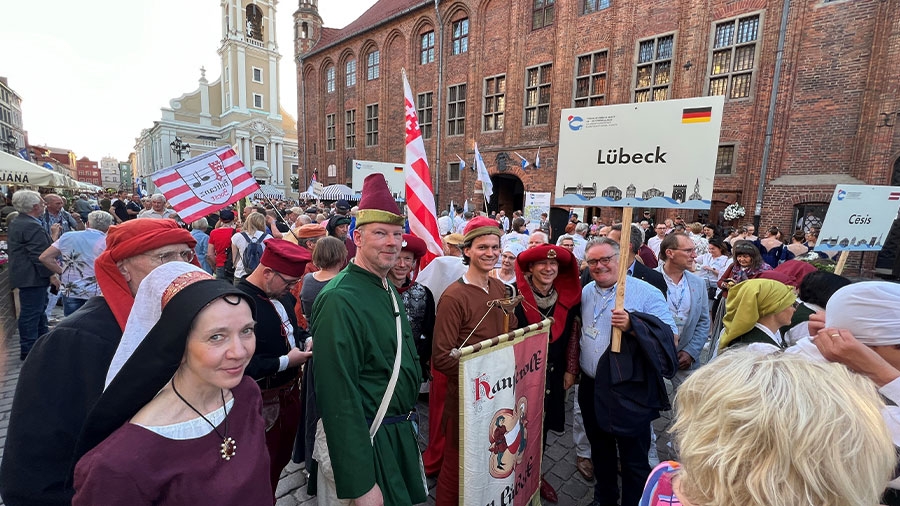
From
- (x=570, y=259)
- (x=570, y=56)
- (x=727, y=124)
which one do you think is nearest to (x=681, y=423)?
(x=570, y=259)

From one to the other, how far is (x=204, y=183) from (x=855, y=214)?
781cm

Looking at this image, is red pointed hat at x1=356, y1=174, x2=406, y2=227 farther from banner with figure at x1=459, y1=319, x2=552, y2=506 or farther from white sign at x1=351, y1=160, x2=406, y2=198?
white sign at x1=351, y1=160, x2=406, y2=198

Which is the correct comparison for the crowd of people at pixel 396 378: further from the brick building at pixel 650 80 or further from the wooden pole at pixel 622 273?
the brick building at pixel 650 80

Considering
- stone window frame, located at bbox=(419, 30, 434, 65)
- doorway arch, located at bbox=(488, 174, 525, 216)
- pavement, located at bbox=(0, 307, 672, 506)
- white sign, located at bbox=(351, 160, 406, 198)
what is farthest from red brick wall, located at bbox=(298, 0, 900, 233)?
pavement, located at bbox=(0, 307, 672, 506)

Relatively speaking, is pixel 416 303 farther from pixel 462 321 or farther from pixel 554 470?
pixel 554 470

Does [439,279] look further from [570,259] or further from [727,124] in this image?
[727,124]

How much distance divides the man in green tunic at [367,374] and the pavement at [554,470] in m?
1.31

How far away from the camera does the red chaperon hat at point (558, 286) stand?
290cm

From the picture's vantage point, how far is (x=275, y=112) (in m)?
49.2

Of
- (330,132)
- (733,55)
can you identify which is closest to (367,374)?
(733,55)

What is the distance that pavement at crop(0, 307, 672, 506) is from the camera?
2916 millimetres

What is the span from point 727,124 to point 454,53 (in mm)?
12936

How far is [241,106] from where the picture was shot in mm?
46875

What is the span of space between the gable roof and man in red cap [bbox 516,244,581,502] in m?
21.0
